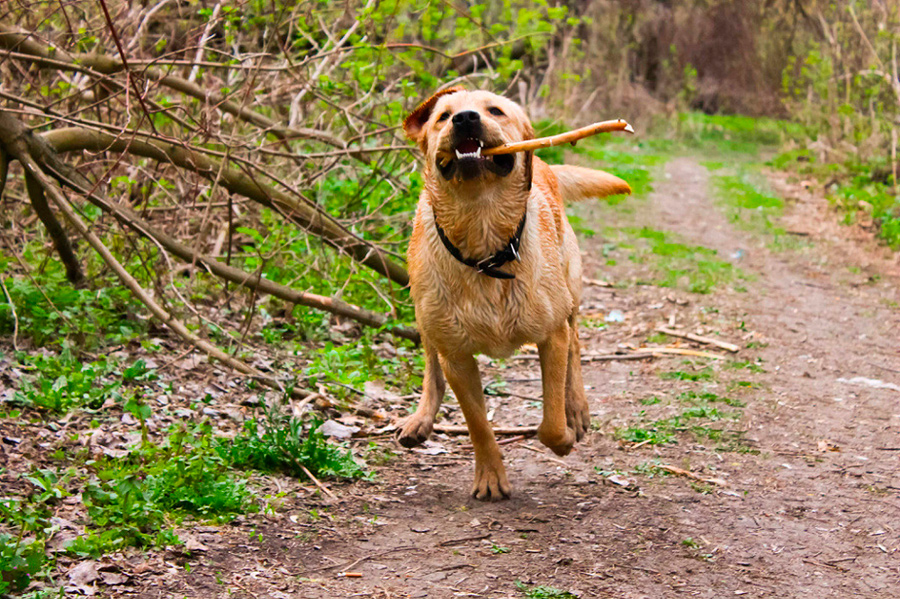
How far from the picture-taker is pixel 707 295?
29.0 feet

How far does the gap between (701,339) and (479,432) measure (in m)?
3.41

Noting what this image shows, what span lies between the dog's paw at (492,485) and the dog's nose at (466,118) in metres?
1.76

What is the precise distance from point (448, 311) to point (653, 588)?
4.96 ft

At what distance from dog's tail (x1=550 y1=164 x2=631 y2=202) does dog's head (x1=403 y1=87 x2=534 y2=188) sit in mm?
1366

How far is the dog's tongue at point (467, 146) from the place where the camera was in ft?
12.6

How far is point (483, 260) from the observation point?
4.19 meters

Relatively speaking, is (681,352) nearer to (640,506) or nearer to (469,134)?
(640,506)

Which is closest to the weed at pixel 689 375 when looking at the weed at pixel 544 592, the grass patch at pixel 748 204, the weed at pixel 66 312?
the weed at pixel 544 592

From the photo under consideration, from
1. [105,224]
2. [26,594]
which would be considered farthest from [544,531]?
[105,224]

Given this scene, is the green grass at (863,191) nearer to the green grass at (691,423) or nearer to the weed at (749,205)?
the weed at (749,205)

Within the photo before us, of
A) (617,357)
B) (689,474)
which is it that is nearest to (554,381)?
(689,474)

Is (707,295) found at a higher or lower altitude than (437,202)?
lower

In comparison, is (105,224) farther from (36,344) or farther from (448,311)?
(448,311)

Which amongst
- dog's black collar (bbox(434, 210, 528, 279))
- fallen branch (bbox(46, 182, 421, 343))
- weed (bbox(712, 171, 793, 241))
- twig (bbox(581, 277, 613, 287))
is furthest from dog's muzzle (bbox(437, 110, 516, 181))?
weed (bbox(712, 171, 793, 241))
